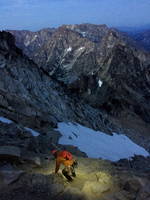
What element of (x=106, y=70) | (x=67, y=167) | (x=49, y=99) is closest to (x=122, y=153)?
(x=49, y=99)

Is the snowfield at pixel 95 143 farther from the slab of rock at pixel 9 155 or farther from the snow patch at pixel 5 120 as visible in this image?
the slab of rock at pixel 9 155

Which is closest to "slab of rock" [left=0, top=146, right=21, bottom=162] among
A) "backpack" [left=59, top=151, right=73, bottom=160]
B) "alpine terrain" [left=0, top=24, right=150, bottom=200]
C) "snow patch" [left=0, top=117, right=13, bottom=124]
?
"alpine terrain" [left=0, top=24, right=150, bottom=200]

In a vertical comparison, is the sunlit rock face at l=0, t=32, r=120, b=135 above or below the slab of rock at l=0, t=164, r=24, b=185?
below

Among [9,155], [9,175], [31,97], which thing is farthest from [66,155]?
[31,97]

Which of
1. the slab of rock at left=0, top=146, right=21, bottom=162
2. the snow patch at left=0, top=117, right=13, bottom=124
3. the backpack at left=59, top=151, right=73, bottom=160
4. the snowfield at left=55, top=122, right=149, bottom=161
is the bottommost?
the snowfield at left=55, top=122, right=149, bottom=161

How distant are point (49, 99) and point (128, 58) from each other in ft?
210

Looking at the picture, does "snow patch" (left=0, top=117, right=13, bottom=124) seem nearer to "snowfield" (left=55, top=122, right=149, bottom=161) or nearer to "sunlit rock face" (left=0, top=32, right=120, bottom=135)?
"sunlit rock face" (left=0, top=32, right=120, bottom=135)

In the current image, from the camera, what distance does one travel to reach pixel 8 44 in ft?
142

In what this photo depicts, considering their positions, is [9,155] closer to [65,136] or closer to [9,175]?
[9,175]

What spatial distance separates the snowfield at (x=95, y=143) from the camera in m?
28.3

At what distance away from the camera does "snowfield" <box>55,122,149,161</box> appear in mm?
28300

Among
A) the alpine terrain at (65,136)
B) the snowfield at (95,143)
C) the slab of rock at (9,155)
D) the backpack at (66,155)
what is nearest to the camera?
the alpine terrain at (65,136)

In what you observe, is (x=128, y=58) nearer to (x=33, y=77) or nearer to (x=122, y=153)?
(x=33, y=77)

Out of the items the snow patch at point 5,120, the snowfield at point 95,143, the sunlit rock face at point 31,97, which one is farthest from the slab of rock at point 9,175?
the sunlit rock face at point 31,97
